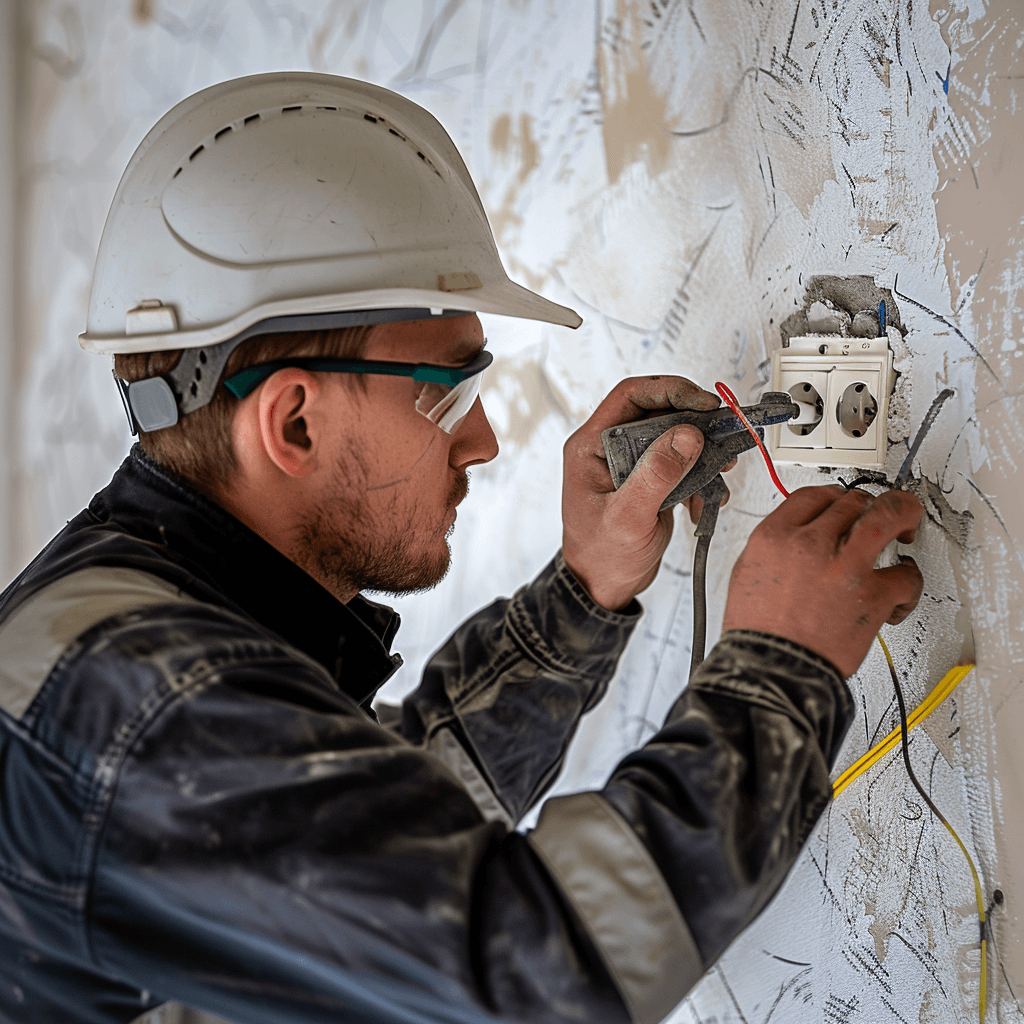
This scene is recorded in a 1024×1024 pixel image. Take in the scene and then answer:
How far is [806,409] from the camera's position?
3.31ft

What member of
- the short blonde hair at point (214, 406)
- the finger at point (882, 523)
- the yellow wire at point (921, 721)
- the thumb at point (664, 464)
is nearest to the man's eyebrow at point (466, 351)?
the short blonde hair at point (214, 406)

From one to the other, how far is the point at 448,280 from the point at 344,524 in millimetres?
294

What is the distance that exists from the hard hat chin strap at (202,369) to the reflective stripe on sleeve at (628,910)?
53 cm

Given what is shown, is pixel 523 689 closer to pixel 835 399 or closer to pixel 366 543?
pixel 366 543

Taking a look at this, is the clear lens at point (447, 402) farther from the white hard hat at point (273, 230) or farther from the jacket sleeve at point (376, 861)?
the jacket sleeve at point (376, 861)

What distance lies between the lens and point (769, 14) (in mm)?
A: 1067

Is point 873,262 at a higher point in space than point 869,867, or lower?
higher

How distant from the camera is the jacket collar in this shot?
0.91 metres

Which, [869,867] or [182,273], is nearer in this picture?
[182,273]

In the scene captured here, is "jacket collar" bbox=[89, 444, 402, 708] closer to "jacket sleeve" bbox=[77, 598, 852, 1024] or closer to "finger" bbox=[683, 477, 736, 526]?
"jacket sleeve" bbox=[77, 598, 852, 1024]

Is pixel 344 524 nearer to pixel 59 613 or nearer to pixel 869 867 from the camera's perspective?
pixel 59 613

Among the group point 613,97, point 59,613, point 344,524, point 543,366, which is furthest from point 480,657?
point 613,97

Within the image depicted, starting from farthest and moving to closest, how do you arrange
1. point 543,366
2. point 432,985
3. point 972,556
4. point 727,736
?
point 543,366 < point 972,556 < point 727,736 < point 432,985

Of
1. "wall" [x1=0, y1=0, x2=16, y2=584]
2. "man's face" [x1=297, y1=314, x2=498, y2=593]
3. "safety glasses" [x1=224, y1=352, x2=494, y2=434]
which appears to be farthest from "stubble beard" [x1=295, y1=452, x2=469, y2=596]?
"wall" [x1=0, y1=0, x2=16, y2=584]
